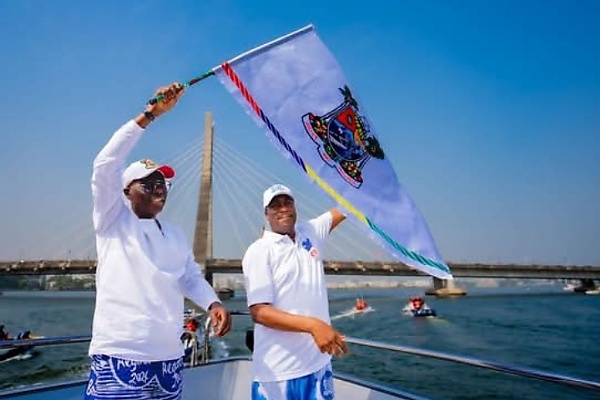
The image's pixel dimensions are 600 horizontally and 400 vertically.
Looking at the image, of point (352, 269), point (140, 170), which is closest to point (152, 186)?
point (140, 170)

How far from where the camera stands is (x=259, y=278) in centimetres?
165

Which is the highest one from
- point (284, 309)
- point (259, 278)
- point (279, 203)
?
point (279, 203)

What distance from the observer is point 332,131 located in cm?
218

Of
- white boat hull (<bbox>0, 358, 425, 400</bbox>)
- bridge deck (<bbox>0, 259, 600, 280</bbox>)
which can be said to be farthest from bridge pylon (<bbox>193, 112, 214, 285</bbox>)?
white boat hull (<bbox>0, 358, 425, 400</bbox>)

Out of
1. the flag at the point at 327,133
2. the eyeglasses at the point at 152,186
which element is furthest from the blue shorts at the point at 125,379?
the flag at the point at 327,133

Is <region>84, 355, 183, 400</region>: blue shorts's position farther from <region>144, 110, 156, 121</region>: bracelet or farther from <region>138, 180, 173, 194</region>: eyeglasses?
<region>144, 110, 156, 121</region>: bracelet

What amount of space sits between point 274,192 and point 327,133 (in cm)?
50

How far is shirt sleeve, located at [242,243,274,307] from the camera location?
5.37ft

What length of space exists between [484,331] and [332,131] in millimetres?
24953

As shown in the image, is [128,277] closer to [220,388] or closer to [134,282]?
[134,282]

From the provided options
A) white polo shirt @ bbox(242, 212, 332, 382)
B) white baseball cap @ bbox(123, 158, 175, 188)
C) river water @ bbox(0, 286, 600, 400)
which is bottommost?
river water @ bbox(0, 286, 600, 400)

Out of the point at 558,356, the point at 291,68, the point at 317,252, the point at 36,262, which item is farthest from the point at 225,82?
the point at 36,262

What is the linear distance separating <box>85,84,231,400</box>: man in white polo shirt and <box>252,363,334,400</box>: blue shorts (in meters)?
0.30

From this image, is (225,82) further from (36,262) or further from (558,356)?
(36,262)
